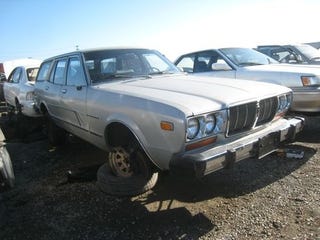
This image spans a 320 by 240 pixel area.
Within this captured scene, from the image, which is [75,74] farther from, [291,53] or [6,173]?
[291,53]

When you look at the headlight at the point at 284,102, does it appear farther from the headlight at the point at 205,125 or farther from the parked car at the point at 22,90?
the parked car at the point at 22,90

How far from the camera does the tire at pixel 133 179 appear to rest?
3.78m

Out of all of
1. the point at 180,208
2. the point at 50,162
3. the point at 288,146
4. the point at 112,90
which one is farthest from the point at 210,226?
the point at 50,162

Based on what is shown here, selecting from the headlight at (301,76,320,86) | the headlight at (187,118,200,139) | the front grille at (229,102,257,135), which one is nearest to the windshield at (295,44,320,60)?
the headlight at (301,76,320,86)

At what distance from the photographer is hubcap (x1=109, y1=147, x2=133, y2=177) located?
13.0 ft

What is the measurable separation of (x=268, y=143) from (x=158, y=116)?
1301 mm

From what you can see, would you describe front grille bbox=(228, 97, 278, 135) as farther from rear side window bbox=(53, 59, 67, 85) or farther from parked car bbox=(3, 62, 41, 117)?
parked car bbox=(3, 62, 41, 117)

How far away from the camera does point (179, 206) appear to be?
3.83 meters

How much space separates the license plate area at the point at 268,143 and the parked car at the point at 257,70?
2.26 meters

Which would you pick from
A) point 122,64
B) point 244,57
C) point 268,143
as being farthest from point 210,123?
point 244,57

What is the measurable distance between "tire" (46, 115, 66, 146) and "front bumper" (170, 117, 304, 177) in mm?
3884

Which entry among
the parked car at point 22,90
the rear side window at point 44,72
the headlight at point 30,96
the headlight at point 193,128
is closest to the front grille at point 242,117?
the headlight at point 193,128

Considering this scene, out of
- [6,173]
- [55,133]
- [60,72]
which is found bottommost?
[55,133]

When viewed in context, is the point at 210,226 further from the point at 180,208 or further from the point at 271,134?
the point at 271,134
